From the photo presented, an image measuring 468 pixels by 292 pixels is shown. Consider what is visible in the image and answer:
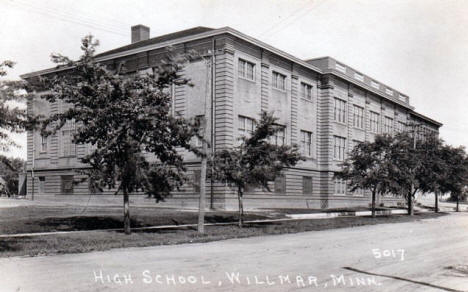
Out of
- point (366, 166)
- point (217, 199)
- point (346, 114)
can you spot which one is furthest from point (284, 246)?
point (346, 114)

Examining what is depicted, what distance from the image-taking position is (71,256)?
44.9 ft

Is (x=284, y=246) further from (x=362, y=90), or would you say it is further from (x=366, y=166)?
(x=362, y=90)

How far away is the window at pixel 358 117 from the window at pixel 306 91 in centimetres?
877

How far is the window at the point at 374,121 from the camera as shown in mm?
56656

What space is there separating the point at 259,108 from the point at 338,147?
14180 mm

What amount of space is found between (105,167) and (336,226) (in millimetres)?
14223

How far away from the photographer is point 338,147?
1948 inches

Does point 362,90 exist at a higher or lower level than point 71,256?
higher

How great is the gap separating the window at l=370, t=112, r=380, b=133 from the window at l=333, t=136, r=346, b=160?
7574mm

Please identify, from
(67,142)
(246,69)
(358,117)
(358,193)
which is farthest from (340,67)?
(67,142)

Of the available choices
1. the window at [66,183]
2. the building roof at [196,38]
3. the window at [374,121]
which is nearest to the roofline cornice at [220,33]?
the building roof at [196,38]

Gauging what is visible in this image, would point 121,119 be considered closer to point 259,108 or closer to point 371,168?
point 259,108

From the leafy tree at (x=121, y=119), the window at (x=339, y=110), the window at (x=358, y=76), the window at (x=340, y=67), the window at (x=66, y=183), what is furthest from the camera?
the window at (x=358, y=76)

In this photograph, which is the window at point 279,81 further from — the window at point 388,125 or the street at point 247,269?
the street at point 247,269
